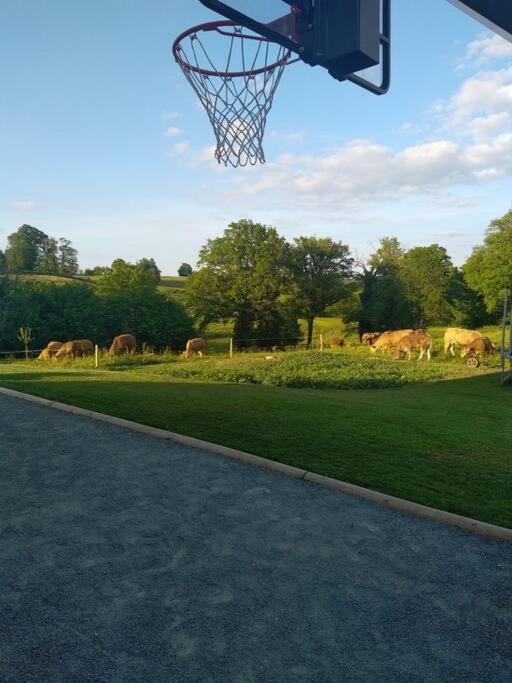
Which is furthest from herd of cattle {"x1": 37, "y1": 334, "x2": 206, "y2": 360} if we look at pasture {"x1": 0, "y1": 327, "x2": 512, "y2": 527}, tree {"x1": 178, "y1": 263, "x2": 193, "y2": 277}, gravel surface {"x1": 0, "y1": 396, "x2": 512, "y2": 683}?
tree {"x1": 178, "y1": 263, "x2": 193, "y2": 277}

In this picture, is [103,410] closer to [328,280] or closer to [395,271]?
[328,280]

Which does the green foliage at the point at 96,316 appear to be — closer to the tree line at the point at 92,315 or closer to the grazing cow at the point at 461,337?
the tree line at the point at 92,315

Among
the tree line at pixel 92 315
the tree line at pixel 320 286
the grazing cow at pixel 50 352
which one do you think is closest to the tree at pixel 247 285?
the tree line at pixel 320 286

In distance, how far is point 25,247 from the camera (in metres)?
104

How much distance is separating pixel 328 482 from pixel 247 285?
38.0m

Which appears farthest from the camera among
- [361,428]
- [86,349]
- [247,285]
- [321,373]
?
[247,285]

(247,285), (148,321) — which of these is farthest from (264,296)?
(148,321)

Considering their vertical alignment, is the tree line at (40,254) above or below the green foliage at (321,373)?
above

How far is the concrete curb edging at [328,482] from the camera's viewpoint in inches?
204

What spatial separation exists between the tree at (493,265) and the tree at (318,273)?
14423 millimetres

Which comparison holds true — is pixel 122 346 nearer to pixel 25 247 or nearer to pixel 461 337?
pixel 461 337

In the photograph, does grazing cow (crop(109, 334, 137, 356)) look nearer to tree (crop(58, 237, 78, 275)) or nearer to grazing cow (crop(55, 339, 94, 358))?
grazing cow (crop(55, 339, 94, 358))

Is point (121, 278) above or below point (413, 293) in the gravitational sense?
above

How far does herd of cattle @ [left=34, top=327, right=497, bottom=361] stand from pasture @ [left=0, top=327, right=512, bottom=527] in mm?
7284
